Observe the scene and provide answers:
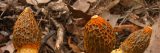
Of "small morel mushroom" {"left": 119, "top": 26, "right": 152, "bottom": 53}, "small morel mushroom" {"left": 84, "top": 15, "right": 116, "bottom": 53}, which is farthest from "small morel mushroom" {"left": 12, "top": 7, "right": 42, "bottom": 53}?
"small morel mushroom" {"left": 119, "top": 26, "right": 152, "bottom": 53}

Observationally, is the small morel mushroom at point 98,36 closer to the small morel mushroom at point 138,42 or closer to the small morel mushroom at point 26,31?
the small morel mushroom at point 138,42

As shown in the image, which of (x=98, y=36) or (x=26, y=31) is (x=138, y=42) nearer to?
(x=98, y=36)

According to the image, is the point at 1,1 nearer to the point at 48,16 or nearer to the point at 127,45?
the point at 48,16

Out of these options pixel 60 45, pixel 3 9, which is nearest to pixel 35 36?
pixel 60 45

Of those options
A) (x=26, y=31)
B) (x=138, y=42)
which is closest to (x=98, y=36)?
(x=138, y=42)

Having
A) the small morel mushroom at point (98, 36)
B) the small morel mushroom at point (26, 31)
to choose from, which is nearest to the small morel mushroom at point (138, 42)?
the small morel mushroom at point (98, 36)
